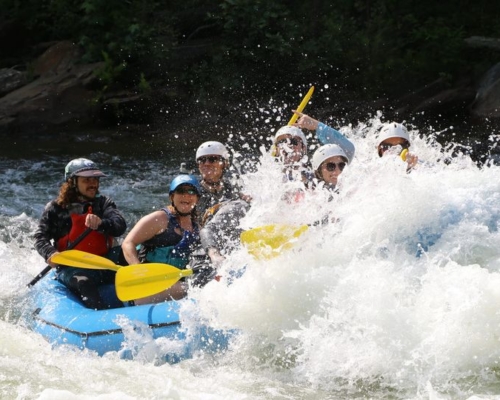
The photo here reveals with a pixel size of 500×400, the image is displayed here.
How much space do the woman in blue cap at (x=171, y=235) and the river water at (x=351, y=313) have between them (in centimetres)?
44

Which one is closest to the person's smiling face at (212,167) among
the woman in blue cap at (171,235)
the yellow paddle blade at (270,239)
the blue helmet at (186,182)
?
the woman in blue cap at (171,235)

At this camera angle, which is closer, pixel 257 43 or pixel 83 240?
pixel 83 240

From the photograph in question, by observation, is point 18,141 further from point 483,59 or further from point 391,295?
point 391,295

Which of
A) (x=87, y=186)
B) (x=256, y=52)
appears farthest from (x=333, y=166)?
(x=256, y=52)

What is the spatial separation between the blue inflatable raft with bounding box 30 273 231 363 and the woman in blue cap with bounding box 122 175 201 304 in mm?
450

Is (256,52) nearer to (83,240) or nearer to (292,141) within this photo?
(292,141)

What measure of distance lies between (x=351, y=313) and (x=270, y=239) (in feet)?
2.20

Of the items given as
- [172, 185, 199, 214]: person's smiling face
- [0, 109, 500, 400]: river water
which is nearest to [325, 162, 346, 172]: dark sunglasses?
[0, 109, 500, 400]: river water

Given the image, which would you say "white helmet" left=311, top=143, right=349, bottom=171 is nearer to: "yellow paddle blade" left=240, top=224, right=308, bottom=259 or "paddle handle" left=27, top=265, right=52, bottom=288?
"yellow paddle blade" left=240, top=224, right=308, bottom=259

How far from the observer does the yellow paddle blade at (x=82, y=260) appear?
5473mm

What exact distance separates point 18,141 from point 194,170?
10.5ft

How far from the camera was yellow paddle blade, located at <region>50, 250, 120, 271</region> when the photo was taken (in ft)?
18.0

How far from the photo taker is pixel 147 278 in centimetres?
515

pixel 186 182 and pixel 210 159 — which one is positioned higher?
pixel 210 159
